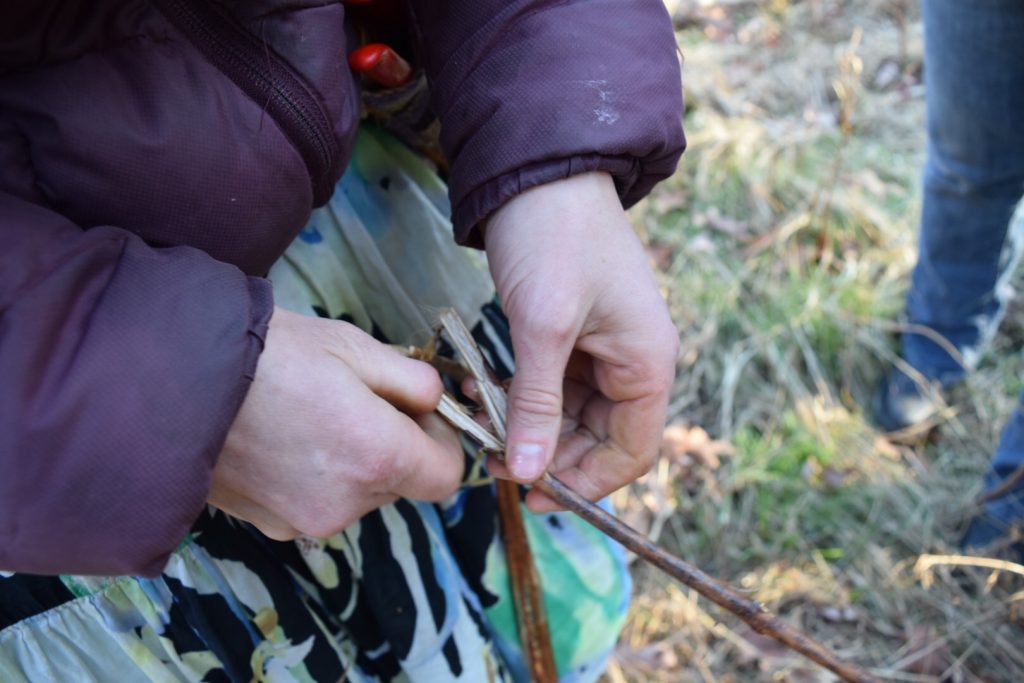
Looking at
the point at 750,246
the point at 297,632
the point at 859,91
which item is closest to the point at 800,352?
the point at 750,246

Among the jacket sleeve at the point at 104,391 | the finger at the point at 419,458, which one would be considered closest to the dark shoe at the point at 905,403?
the finger at the point at 419,458

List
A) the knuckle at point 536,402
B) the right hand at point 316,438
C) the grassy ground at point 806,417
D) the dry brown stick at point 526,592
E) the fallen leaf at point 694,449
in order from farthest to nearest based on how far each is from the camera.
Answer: the fallen leaf at point 694,449
the grassy ground at point 806,417
the dry brown stick at point 526,592
the knuckle at point 536,402
the right hand at point 316,438

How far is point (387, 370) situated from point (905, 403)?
246 cm

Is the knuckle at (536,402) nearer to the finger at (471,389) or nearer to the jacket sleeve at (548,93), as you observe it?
the finger at (471,389)

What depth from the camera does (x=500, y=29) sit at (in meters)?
1.16

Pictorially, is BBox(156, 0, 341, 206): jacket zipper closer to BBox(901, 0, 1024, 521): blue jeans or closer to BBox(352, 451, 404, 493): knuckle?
BBox(352, 451, 404, 493): knuckle

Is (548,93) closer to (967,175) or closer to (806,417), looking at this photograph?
(967,175)

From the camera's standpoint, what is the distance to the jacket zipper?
3.26ft

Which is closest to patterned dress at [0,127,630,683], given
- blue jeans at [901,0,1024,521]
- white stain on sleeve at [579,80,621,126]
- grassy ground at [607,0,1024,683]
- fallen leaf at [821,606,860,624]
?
white stain on sleeve at [579,80,621,126]

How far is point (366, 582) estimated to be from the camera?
124 centimetres

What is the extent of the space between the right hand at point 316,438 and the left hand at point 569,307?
17cm

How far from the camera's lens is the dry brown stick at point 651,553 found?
111 centimetres

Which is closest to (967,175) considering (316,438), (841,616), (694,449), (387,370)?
(694,449)

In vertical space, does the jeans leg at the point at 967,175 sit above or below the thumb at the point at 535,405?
below
